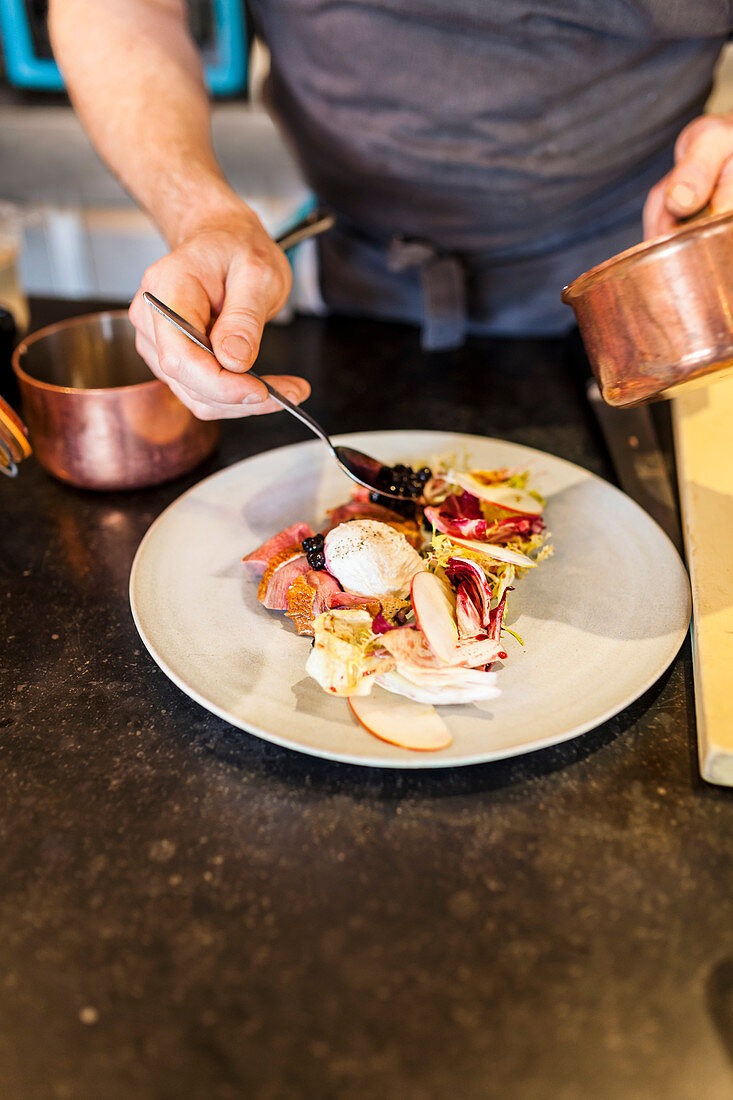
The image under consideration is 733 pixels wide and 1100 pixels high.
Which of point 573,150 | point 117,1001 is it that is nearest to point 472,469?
point 573,150

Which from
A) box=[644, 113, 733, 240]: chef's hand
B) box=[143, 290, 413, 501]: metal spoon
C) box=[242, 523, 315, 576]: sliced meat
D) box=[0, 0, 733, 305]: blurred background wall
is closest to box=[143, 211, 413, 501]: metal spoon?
box=[143, 290, 413, 501]: metal spoon

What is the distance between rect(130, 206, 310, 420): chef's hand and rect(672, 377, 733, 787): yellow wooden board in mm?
448

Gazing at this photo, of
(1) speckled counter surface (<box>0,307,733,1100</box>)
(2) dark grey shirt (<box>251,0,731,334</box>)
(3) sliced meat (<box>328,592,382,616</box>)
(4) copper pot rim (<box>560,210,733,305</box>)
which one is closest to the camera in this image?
(1) speckled counter surface (<box>0,307,733,1100</box>)

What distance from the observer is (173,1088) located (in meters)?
0.48

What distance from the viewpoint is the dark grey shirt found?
1168 mm

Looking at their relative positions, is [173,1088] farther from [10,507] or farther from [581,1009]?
[10,507]

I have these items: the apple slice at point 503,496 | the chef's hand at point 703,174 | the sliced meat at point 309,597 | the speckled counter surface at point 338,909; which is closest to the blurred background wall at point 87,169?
the chef's hand at point 703,174

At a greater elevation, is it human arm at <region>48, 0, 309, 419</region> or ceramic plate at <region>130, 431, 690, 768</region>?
human arm at <region>48, 0, 309, 419</region>

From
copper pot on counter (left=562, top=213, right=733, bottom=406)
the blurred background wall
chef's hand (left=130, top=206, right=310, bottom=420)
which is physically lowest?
the blurred background wall

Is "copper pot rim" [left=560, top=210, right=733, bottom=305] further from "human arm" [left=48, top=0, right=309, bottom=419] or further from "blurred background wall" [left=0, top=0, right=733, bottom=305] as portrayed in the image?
"blurred background wall" [left=0, top=0, right=733, bottom=305]

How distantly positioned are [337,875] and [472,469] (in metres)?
0.58

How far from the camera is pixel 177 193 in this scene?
108 cm

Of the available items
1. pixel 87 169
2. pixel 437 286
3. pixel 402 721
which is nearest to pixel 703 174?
pixel 437 286

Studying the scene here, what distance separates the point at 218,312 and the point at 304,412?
15 cm
